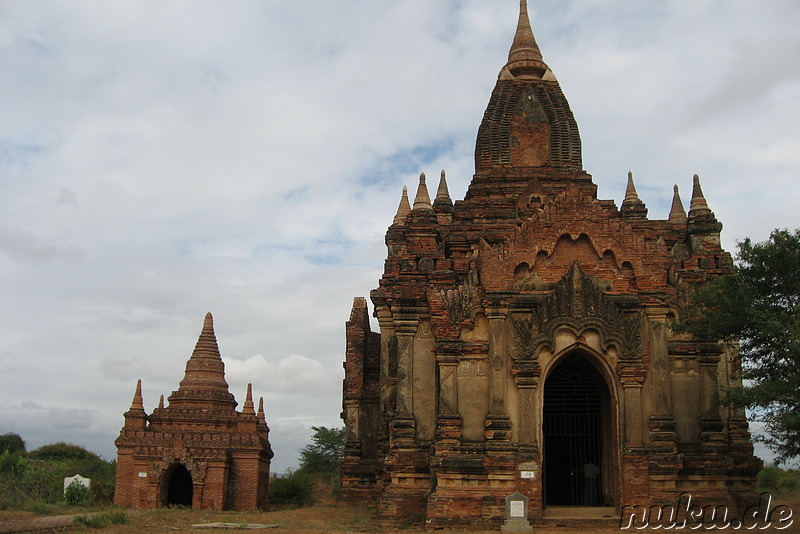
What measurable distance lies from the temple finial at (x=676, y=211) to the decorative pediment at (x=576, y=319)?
9.04m

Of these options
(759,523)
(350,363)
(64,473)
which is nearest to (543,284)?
(759,523)

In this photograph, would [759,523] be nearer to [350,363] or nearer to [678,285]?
[678,285]

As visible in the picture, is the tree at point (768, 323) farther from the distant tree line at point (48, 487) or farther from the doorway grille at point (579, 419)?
the distant tree line at point (48, 487)

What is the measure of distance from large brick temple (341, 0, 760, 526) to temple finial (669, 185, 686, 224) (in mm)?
4734

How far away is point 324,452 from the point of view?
193 ft

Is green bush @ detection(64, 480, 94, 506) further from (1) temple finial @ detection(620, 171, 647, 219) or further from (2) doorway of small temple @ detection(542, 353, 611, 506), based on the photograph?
(1) temple finial @ detection(620, 171, 647, 219)

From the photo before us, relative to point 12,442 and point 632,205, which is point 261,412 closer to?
point 632,205

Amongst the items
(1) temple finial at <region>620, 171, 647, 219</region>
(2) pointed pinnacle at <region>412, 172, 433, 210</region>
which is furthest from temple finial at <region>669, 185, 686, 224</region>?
(2) pointed pinnacle at <region>412, 172, 433, 210</region>

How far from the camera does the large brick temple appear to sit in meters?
17.6

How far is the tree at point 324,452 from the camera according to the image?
189ft

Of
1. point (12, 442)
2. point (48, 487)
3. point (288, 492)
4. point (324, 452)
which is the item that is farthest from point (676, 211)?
point (12, 442)

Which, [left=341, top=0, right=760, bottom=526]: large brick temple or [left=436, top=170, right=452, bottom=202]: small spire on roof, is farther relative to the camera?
[left=436, top=170, right=452, bottom=202]: small spire on roof

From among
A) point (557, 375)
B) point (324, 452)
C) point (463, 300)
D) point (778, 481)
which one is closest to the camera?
point (463, 300)

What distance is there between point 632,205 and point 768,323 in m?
10.8
